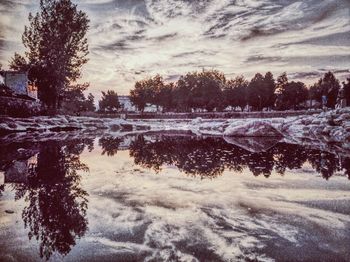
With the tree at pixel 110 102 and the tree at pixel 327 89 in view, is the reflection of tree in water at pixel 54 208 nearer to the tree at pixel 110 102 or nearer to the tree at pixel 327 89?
the tree at pixel 327 89

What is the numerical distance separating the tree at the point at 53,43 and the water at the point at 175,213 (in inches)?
894

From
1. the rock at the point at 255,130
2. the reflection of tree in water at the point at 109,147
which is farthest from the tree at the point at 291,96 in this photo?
the reflection of tree in water at the point at 109,147

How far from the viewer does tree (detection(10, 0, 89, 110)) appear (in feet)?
86.5

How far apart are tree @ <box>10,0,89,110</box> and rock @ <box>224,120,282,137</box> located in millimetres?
16721

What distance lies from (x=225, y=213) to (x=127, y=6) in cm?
1409

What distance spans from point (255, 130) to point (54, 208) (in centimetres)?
1317

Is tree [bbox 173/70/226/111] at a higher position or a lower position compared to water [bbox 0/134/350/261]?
higher

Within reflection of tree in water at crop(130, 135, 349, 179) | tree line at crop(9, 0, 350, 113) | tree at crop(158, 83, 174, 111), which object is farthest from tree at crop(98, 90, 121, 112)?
reflection of tree in water at crop(130, 135, 349, 179)

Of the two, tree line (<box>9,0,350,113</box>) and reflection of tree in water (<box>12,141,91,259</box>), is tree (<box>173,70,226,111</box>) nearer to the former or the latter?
tree line (<box>9,0,350,113</box>)

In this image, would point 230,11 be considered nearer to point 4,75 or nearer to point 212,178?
point 212,178

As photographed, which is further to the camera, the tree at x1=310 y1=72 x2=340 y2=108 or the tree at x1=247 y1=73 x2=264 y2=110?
the tree at x1=247 y1=73 x2=264 y2=110

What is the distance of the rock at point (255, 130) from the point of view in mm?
15500

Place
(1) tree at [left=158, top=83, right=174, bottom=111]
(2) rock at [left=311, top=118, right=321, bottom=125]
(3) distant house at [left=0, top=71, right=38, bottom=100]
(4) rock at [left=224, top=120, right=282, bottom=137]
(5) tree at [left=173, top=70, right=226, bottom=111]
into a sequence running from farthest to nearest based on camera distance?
(1) tree at [left=158, top=83, right=174, bottom=111] < (5) tree at [left=173, top=70, right=226, bottom=111] < (3) distant house at [left=0, top=71, right=38, bottom=100] < (2) rock at [left=311, top=118, right=321, bottom=125] < (4) rock at [left=224, top=120, right=282, bottom=137]

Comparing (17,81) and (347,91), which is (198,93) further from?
(17,81)
